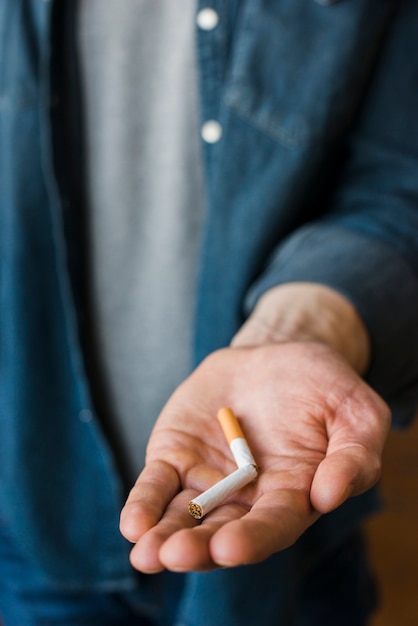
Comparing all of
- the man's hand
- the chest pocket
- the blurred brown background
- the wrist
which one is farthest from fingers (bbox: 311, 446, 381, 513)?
the blurred brown background

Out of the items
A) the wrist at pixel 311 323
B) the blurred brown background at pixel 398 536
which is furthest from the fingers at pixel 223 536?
the blurred brown background at pixel 398 536

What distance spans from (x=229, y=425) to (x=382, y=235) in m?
0.29

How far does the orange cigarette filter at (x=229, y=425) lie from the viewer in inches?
20.4

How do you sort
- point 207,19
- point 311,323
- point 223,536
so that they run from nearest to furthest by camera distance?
point 223,536 < point 311,323 < point 207,19

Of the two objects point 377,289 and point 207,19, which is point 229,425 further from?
point 207,19

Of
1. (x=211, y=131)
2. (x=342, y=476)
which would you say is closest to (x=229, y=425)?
(x=342, y=476)

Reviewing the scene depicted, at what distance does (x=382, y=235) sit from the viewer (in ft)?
2.30

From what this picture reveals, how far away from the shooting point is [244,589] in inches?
30.4

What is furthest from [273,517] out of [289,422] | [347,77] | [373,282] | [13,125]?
[13,125]

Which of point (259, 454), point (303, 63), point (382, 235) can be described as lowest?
point (259, 454)

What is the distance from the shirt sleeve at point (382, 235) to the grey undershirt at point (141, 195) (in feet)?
0.47

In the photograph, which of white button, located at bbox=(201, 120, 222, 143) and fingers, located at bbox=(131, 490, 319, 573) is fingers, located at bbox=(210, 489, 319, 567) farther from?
white button, located at bbox=(201, 120, 222, 143)

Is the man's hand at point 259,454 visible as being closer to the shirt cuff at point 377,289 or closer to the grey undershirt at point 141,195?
the shirt cuff at point 377,289

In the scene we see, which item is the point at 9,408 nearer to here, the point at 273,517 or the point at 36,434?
the point at 36,434
